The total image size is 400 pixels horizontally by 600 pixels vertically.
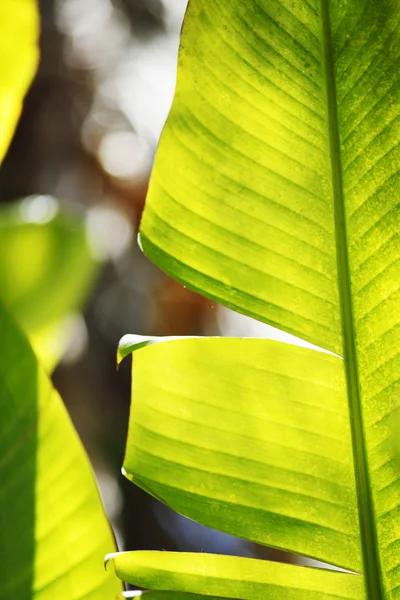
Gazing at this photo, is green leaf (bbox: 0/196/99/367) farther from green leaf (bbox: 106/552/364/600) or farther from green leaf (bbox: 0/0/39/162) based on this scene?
green leaf (bbox: 106/552/364/600)

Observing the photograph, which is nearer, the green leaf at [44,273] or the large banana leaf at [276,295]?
the large banana leaf at [276,295]

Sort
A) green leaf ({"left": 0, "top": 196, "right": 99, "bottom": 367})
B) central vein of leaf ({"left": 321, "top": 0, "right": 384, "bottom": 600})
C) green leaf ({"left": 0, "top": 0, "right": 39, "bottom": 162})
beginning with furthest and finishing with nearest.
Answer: green leaf ({"left": 0, "top": 196, "right": 99, "bottom": 367}), green leaf ({"left": 0, "top": 0, "right": 39, "bottom": 162}), central vein of leaf ({"left": 321, "top": 0, "right": 384, "bottom": 600})

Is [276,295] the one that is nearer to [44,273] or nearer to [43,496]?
[43,496]

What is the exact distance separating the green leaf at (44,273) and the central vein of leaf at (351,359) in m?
0.36

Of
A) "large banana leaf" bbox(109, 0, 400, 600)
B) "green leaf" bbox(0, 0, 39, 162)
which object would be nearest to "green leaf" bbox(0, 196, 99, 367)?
"green leaf" bbox(0, 0, 39, 162)

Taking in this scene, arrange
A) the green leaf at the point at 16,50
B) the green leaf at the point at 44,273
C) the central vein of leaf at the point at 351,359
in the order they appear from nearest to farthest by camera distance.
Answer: the central vein of leaf at the point at 351,359, the green leaf at the point at 16,50, the green leaf at the point at 44,273

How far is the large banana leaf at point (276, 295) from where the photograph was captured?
0.45 metres

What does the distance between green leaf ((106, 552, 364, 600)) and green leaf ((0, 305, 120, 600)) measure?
0.07 m

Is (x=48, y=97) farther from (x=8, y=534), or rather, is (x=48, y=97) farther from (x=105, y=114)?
(x=8, y=534)

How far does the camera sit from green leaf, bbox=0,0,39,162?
0.56 m

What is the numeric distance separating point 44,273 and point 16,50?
0.27m

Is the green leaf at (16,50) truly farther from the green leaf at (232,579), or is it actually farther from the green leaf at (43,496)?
the green leaf at (232,579)

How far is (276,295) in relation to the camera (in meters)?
0.47

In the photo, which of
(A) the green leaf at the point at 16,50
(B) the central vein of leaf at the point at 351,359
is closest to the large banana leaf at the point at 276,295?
(B) the central vein of leaf at the point at 351,359
